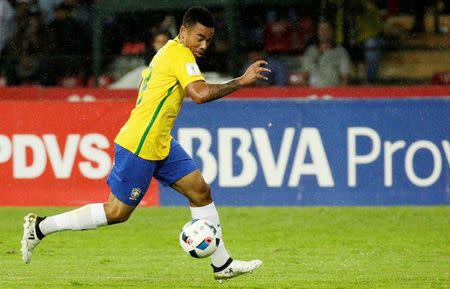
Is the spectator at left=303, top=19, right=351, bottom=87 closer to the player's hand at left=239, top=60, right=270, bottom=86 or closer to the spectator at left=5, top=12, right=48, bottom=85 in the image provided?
the spectator at left=5, top=12, right=48, bottom=85

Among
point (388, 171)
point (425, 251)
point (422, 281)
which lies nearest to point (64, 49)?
point (388, 171)

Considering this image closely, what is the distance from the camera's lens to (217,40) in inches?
656

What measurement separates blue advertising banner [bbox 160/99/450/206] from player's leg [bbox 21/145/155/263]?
4.59 metres

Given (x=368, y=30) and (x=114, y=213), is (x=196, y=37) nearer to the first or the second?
(x=114, y=213)

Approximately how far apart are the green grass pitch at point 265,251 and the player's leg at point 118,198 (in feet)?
1.41

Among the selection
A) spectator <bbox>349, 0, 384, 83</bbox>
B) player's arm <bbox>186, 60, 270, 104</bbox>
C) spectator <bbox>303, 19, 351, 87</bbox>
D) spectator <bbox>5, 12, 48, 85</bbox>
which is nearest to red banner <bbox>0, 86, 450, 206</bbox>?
spectator <bbox>5, 12, 48, 85</bbox>

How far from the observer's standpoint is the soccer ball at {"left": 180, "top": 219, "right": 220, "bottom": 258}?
8.91 metres

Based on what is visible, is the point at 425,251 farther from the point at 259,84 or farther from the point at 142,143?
the point at 259,84

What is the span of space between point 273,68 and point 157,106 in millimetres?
7401

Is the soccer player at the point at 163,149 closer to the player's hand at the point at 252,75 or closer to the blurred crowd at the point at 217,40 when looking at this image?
the player's hand at the point at 252,75

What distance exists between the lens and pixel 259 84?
16.2 meters

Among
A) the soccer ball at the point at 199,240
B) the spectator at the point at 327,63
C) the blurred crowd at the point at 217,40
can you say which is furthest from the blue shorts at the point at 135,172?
the spectator at the point at 327,63

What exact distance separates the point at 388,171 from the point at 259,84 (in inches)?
115

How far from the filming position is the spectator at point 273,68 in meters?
16.2
